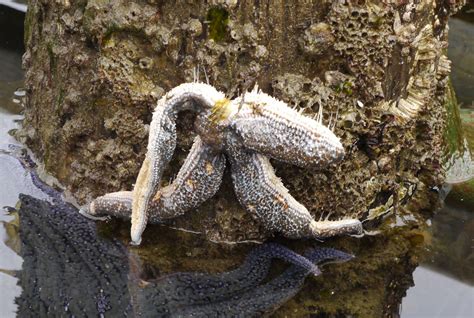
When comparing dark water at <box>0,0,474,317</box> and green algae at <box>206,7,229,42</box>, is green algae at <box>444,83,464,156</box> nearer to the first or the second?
dark water at <box>0,0,474,317</box>

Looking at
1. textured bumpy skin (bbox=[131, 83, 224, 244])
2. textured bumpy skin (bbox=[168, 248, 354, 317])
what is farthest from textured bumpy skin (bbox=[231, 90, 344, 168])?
textured bumpy skin (bbox=[168, 248, 354, 317])

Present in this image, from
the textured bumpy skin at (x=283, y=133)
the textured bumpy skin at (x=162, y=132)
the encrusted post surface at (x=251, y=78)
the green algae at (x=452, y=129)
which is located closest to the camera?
the textured bumpy skin at (x=283, y=133)

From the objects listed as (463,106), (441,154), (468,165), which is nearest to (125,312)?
(441,154)

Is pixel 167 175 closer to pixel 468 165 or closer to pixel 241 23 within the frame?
pixel 241 23

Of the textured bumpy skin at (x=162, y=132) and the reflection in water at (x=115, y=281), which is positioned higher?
the textured bumpy skin at (x=162, y=132)

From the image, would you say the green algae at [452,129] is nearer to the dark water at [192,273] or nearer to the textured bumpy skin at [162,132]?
the dark water at [192,273]

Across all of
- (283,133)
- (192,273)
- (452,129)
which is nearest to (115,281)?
(192,273)

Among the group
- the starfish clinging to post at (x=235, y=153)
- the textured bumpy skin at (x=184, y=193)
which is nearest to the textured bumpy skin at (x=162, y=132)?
the starfish clinging to post at (x=235, y=153)
